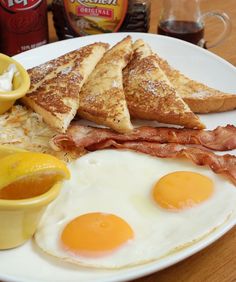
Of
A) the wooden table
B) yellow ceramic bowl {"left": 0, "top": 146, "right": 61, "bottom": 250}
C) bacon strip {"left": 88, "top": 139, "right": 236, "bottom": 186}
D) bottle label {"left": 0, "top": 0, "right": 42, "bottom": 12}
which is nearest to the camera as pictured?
yellow ceramic bowl {"left": 0, "top": 146, "right": 61, "bottom": 250}

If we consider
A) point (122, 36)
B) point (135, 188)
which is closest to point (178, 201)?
point (135, 188)

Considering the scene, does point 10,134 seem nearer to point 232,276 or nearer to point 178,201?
point 178,201

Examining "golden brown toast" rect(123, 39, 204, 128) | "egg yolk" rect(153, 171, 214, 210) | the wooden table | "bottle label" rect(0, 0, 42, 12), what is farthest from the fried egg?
"bottle label" rect(0, 0, 42, 12)

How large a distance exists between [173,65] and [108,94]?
44 centimetres

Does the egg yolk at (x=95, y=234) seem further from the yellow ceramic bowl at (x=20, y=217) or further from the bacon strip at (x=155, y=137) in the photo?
the bacon strip at (x=155, y=137)

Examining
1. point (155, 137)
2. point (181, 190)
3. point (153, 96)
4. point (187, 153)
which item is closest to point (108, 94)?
point (153, 96)

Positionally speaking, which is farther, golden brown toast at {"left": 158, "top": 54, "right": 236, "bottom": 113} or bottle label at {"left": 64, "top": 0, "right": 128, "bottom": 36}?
bottle label at {"left": 64, "top": 0, "right": 128, "bottom": 36}

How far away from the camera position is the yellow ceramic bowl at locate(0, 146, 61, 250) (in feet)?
3.76

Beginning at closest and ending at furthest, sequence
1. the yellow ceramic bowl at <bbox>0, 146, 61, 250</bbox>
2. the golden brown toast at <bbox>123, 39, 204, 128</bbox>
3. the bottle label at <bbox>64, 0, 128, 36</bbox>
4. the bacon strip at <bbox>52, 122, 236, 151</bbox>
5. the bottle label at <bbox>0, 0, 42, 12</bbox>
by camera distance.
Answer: the yellow ceramic bowl at <bbox>0, 146, 61, 250</bbox> < the bacon strip at <bbox>52, 122, 236, 151</bbox> < the golden brown toast at <bbox>123, 39, 204, 128</bbox> < the bottle label at <bbox>0, 0, 42, 12</bbox> < the bottle label at <bbox>64, 0, 128, 36</bbox>

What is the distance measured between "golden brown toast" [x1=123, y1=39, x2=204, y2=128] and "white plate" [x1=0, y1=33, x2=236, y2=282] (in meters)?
0.12

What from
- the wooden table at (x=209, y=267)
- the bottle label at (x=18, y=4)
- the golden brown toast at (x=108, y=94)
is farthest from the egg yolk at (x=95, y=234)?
the bottle label at (x=18, y=4)

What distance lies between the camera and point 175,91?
181 cm

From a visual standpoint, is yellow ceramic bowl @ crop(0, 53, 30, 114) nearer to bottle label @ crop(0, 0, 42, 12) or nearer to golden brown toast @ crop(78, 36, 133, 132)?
golden brown toast @ crop(78, 36, 133, 132)

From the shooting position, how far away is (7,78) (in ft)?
5.80
